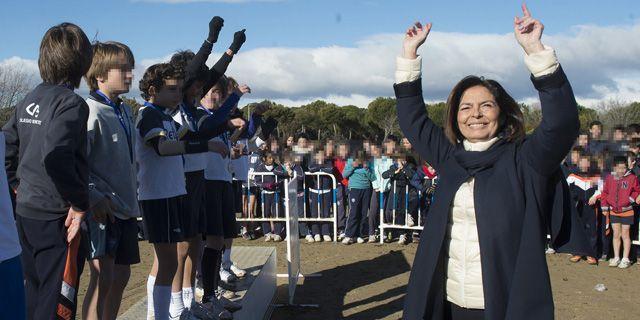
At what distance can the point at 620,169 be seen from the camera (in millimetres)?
9609

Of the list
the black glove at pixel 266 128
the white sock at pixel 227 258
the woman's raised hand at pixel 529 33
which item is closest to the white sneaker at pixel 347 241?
the white sock at pixel 227 258

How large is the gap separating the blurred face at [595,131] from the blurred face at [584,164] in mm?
2168

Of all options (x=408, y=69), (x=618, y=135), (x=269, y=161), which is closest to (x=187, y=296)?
(x=408, y=69)

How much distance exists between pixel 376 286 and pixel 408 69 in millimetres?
5888

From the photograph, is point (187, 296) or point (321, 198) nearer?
point (187, 296)

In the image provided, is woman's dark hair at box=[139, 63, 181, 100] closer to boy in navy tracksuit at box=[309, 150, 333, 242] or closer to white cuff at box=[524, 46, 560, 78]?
white cuff at box=[524, 46, 560, 78]

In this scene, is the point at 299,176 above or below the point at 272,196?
above

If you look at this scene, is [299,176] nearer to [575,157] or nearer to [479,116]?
[575,157]

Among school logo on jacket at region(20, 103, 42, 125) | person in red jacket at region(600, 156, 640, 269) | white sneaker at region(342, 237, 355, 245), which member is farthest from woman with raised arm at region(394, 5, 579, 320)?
white sneaker at region(342, 237, 355, 245)

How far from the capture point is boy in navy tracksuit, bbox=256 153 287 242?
1208cm

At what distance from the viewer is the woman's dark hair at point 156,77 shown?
166 inches

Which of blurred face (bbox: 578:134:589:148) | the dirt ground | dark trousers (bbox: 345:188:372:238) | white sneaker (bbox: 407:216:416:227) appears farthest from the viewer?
dark trousers (bbox: 345:188:372:238)

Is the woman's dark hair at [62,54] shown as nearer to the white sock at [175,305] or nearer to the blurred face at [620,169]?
the white sock at [175,305]

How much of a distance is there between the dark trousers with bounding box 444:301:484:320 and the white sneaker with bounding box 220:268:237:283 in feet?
11.8
